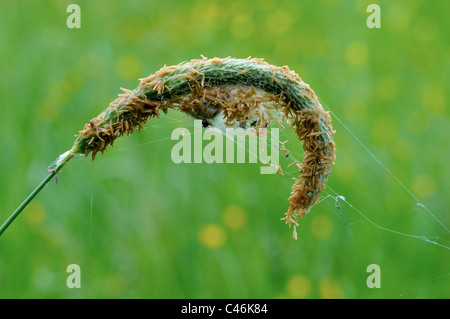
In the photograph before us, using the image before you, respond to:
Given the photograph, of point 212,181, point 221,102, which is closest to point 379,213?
point 212,181

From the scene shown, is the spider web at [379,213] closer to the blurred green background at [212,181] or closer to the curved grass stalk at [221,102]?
the blurred green background at [212,181]

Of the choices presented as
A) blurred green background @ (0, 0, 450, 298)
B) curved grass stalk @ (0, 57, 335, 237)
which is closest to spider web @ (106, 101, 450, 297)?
blurred green background @ (0, 0, 450, 298)

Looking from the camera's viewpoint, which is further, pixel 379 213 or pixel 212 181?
pixel 212 181

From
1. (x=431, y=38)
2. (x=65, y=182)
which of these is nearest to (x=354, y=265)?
(x=65, y=182)

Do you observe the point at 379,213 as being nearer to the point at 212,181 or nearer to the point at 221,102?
the point at 212,181

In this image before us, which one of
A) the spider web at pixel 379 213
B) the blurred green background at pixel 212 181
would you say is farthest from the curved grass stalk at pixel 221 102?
the spider web at pixel 379 213
